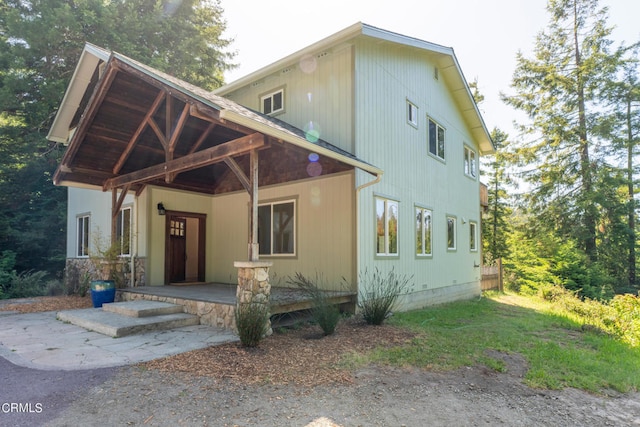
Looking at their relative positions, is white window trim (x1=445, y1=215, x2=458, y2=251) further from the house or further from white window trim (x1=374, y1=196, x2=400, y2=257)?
white window trim (x1=374, y1=196, x2=400, y2=257)

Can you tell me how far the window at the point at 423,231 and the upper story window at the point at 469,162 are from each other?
413cm

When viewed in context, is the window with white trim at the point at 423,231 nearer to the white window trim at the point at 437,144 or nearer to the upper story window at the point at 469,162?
the white window trim at the point at 437,144

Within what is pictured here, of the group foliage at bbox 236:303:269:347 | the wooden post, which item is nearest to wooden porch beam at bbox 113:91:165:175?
the wooden post

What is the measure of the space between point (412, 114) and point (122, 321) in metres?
8.28

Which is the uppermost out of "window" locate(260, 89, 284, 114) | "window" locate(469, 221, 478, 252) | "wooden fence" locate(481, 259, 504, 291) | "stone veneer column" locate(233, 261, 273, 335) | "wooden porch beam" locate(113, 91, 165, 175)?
"window" locate(260, 89, 284, 114)

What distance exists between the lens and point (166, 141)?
22.8 ft

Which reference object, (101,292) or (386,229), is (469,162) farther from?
(101,292)

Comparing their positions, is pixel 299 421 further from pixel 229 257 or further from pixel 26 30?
pixel 26 30

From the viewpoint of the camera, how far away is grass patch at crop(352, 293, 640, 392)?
4.42m

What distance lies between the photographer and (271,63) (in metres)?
8.86

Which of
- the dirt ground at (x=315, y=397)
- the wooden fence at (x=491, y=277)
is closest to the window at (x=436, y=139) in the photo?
the wooden fence at (x=491, y=277)

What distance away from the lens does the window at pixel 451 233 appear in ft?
37.8

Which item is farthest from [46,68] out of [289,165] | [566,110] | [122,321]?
[566,110]
